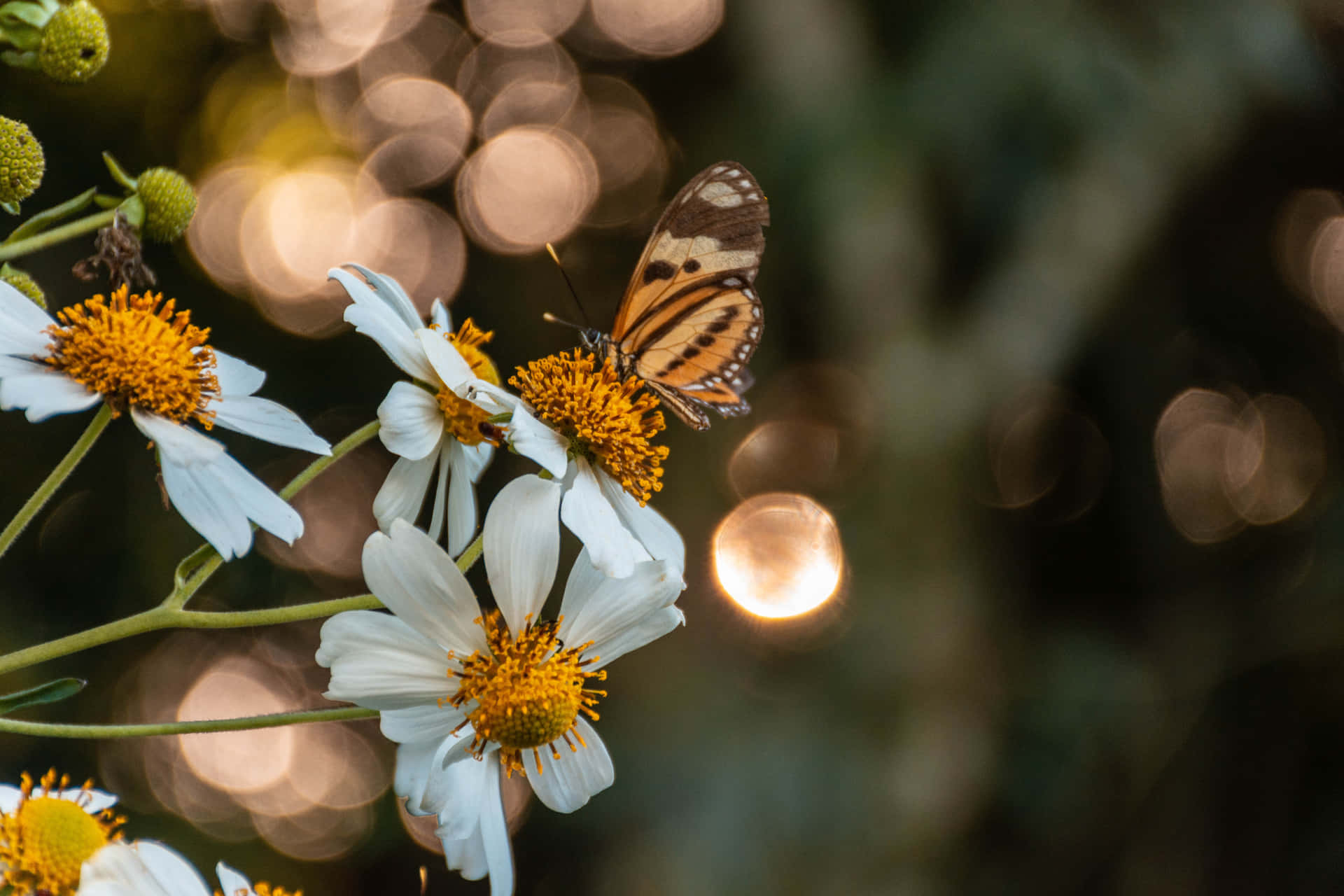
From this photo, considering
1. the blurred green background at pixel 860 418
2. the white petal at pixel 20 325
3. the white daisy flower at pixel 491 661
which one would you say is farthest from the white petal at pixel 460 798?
the blurred green background at pixel 860 418

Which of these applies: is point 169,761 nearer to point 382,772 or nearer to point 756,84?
point 382,772

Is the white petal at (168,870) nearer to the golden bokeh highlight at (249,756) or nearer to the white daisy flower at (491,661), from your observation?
the white daisy flower at (491,661)

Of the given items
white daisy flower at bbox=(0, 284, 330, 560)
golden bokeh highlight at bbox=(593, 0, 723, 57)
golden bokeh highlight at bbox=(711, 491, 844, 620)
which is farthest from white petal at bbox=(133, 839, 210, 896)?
golden bokeh highlight at bbox=(593, 0, 723, 57)

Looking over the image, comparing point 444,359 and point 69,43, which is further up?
point 69,43

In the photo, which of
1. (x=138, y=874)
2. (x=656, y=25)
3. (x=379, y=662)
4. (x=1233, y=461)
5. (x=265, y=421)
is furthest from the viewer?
(x=656, y=25)

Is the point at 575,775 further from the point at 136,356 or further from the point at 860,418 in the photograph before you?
the point at 860,418

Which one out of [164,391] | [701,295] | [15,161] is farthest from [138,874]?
[701,295]
